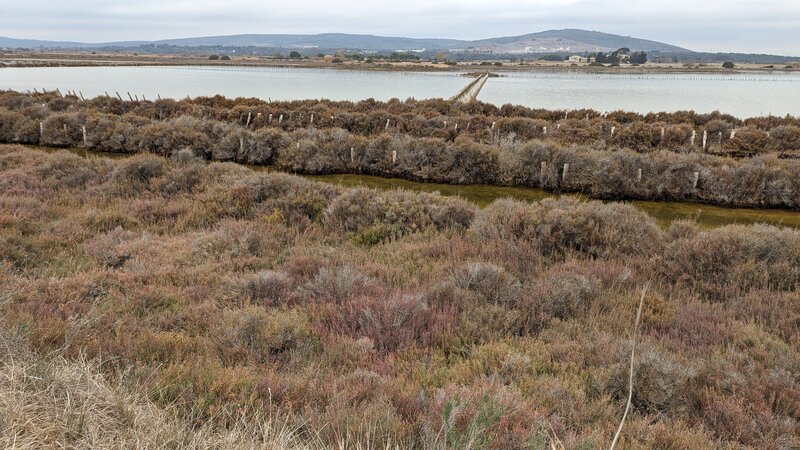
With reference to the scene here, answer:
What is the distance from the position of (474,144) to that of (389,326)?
1165 cm

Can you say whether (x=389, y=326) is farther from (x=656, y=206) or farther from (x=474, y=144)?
(x=474, y=144)

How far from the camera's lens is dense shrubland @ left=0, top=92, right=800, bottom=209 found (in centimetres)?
1391

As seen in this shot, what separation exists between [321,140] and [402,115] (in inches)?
299

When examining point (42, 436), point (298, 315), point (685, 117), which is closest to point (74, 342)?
point (42, 436)

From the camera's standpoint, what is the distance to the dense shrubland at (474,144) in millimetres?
13906

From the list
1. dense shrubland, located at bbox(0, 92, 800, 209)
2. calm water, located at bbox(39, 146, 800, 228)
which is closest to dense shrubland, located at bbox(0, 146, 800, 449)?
calm water, located at bbox(39, 146, 800, 228)

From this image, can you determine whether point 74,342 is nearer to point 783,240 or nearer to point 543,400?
point 543,400

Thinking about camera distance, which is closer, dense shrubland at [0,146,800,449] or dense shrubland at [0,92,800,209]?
dense shrubland at [0,146,800,449]

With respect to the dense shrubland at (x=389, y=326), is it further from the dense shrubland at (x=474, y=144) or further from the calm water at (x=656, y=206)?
the dense shrubland at (x=474, y=144)

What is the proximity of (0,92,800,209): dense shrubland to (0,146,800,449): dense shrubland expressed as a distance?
5192 millimetres

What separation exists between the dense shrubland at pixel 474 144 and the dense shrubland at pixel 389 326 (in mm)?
5192

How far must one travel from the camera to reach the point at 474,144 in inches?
644

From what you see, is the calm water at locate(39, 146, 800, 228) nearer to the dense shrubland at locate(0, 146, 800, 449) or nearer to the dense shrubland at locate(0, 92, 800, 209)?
the dense shrubland at locate(0, 92, 800, 209)

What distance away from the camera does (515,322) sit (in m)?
5.76
